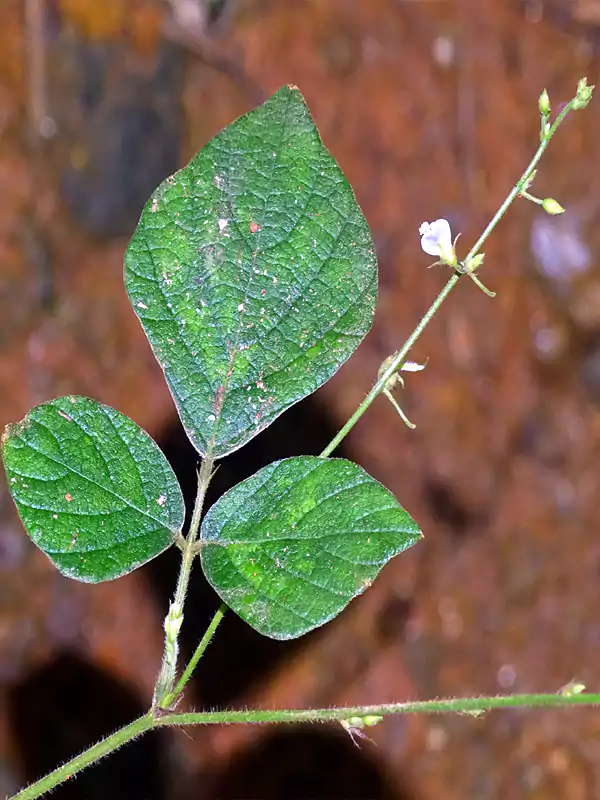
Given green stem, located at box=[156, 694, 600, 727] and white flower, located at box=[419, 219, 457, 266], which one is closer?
green stem, located at box=[156, 694, 600, 727]

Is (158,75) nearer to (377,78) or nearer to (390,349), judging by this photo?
(377,78)

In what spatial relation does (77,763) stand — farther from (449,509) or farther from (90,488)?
(449,509)

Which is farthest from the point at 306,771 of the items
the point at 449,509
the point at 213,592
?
the point at 449,509

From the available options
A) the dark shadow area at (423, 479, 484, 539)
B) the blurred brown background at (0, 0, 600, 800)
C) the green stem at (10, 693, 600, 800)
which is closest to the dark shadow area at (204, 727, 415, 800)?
the blurred brown background at (0, 0, 600, 800)

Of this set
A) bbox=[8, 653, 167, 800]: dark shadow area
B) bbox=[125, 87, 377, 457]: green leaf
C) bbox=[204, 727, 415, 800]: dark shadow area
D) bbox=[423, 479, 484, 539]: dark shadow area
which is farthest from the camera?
bbox=[423, 479, 484, 539]: dark shadow area

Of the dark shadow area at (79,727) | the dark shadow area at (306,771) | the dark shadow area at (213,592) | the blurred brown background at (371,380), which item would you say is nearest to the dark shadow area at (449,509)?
the blurred brown background at (371,380)

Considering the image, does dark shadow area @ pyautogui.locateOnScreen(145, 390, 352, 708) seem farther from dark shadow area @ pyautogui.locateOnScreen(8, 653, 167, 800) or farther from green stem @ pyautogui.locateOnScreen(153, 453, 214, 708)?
green stem @ pyautogui.locateOnScreen(153, 453, 214, 708)

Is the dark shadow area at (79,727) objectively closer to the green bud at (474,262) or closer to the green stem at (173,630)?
the green stem at (173,630)
